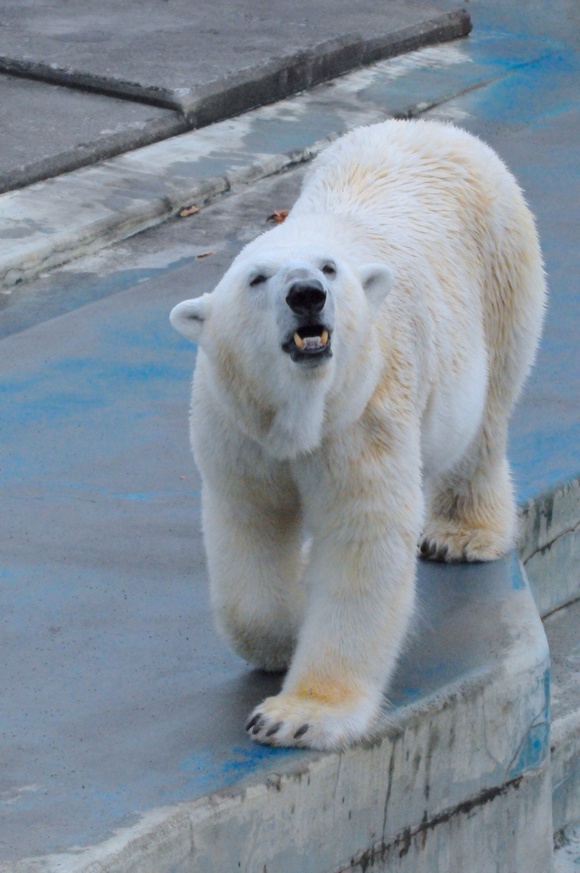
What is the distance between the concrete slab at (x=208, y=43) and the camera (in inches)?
250

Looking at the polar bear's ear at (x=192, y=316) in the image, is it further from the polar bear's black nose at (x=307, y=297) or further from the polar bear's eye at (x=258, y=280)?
the polar bear's black nose at (x=307, y=297)

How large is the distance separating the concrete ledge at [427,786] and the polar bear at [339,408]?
119 mm

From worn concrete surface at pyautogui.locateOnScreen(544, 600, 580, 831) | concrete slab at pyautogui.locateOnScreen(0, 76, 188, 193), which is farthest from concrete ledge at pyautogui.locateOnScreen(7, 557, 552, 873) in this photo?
concrete slab at pyautogui.locateOnScreen(0, 76, 188, 193)

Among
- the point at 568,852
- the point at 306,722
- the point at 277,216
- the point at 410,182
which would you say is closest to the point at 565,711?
the point at 568,852

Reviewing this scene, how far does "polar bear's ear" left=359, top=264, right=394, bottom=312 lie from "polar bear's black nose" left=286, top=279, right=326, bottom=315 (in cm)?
25

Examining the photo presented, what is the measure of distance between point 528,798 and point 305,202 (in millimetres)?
1378

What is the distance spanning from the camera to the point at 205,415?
2430 millimetres

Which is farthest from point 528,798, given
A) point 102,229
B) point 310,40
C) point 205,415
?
point 310,40

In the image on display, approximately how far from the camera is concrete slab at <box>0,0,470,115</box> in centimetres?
634

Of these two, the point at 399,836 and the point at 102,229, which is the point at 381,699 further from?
the point at 102,229

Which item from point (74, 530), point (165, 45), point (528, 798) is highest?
point (165, 45)

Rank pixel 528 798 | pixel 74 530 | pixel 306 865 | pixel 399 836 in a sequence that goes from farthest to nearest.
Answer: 1. pixel 74 530
2. pixel 528 798
3. pixel 399 836
4. pixel 306 865

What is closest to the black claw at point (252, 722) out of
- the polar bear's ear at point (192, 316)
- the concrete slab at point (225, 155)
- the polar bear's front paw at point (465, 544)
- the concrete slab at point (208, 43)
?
the polar bear's ear at point (192, 316)

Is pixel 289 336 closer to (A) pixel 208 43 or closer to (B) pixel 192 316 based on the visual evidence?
(B) pixel 192 316
